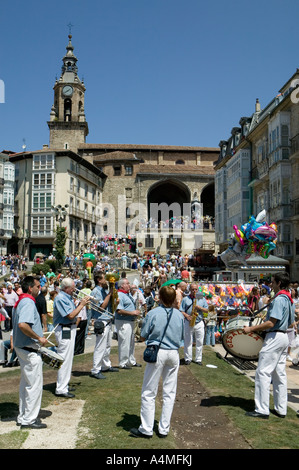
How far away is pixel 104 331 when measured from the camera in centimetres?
909

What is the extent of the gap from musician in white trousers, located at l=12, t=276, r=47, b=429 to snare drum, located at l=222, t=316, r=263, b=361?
3252mm

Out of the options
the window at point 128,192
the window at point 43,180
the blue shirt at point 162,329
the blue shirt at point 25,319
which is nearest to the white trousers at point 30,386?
the blue shirt at point 25,319

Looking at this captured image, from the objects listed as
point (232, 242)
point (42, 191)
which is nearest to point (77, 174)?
point (42, 191)

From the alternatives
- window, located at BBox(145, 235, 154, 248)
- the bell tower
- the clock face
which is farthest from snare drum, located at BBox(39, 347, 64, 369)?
the clock face

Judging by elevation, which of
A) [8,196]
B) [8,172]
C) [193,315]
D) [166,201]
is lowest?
[193,315]

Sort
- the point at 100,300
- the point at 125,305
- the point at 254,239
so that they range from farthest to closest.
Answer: the point at 254,239, the point at 125,305, the point at 100,300

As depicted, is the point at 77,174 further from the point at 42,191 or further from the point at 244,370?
the point at 244,370

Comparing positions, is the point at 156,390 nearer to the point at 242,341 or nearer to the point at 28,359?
the point at 28,359

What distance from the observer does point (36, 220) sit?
5672cm

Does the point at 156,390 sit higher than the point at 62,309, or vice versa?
the point at 62,309

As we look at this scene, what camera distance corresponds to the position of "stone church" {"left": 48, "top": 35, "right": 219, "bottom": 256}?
6309 centimetres

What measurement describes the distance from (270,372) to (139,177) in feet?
198

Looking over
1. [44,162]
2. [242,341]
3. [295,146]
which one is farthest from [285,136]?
[44,162]
